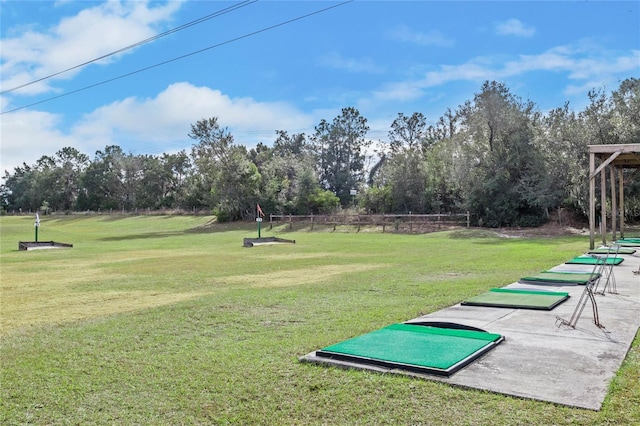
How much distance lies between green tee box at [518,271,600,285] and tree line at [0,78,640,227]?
62.9 ft

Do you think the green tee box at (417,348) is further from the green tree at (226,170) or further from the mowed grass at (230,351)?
the green tree at (226,170)

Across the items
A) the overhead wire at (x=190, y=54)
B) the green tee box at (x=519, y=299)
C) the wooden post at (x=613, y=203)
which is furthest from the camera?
the wooden post at (x=613, y=203)

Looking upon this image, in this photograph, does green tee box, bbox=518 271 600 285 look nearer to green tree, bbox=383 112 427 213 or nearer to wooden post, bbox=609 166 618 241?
wooden post, bbox=609 166 618 241

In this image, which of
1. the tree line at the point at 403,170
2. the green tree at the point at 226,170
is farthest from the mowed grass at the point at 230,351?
the green tree at the point at 226,170

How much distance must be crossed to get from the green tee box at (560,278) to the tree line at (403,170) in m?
19.2

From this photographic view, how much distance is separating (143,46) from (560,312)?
43.2 feet

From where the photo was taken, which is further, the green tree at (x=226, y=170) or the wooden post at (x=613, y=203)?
the green tree at (x=226, y=170)

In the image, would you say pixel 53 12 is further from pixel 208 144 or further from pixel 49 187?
pixel 49 187

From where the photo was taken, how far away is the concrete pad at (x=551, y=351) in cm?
375

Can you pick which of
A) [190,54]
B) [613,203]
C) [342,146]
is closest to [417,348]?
[190,54]

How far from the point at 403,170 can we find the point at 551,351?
121 ft

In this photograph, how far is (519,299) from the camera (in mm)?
7453

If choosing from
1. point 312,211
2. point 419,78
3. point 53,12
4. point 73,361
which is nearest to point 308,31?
point 53,12

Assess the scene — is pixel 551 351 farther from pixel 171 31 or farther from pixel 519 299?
pixel 171 31
